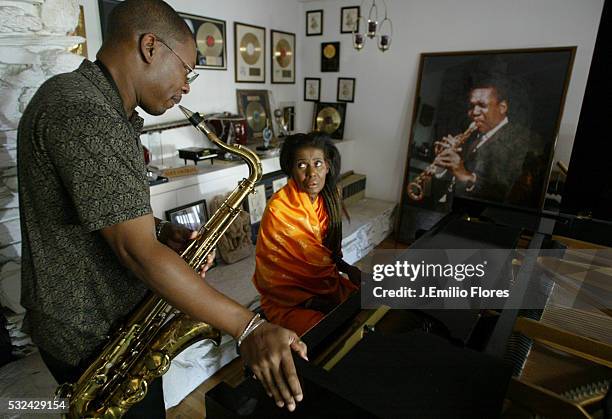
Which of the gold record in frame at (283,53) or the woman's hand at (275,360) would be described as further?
the gold record in frame at (283,53)

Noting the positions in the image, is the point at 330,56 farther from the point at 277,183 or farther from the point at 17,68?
the point at 17,68

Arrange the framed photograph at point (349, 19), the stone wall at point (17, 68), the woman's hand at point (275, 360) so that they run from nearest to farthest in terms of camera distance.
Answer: the woman's hand at point (275, 360) < the stone wall at point (17, 68) < the framed photograph at point (349, 19)

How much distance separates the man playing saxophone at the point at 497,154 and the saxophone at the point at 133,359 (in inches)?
114

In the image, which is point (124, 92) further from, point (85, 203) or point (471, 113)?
point (471, 113)

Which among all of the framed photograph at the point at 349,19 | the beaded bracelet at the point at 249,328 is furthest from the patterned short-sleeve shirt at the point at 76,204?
the framed photograph at the point at 349,19

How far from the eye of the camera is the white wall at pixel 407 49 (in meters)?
2.86

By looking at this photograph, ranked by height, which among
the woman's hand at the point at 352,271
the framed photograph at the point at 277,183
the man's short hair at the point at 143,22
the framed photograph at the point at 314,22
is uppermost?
the framed photograph at the point at 314,22

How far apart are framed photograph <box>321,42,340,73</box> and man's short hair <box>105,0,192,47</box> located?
3.39 meters

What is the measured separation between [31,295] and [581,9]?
376 centimetres

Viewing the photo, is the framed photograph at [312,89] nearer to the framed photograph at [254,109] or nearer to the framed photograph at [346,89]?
the framed photograph at [346,89]

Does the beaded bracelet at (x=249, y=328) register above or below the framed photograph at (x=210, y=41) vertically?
A: below

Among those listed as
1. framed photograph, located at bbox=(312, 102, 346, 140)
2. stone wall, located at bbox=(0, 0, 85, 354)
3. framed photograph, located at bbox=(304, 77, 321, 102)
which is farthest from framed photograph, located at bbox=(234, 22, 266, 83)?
stone wall, located at bbox=(0, 0, 85, 354)
